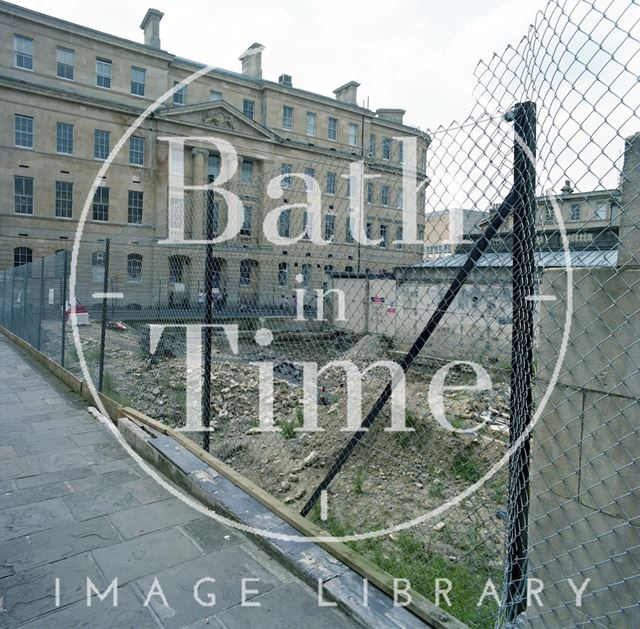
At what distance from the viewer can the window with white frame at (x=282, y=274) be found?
Result: 15.6 ft

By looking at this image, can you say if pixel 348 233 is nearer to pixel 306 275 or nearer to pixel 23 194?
pixel 306 275

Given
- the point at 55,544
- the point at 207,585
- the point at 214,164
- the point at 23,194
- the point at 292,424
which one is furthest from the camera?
the point at 214,164

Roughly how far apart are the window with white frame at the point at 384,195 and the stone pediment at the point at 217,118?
3411 cm

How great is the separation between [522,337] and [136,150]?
3592cm

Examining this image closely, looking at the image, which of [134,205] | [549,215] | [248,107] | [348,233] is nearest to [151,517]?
[348,233]

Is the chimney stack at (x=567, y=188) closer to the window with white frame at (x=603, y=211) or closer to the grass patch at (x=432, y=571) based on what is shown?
the window with white frame at (x=603, y=211)

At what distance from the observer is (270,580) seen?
273cm

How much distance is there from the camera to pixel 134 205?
3359 cm

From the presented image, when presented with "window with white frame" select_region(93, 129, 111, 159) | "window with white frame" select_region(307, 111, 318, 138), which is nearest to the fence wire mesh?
"window with white frame" select_region(93, 129, 111, 159)

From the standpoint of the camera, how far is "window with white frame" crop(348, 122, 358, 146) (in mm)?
43688

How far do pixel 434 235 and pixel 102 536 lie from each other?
9.70ft

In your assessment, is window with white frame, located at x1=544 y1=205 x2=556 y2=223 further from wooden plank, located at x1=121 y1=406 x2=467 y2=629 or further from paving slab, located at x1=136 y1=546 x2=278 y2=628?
paving slab, located at x1=136 y1=546 x2=278 y2=628

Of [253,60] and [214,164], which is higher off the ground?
[253,60]

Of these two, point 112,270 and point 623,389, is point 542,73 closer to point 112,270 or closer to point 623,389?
point 623,389
